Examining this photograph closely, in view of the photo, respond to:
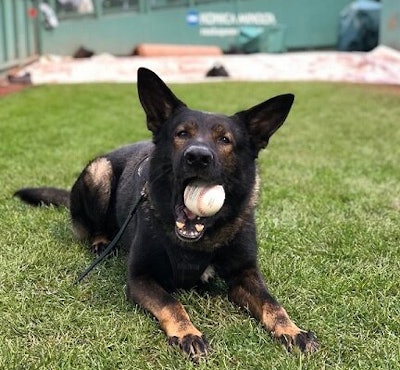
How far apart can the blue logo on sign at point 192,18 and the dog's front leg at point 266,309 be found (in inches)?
708

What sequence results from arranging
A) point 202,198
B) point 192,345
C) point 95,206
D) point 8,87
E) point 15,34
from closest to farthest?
point 192,345 < point 202,198 < point 95,206 < point 8,87 < point 15,34

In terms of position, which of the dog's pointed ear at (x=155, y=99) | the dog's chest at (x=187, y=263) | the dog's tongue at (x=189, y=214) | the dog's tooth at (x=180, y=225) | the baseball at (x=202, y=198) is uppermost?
the dog's pointed ear at (x=155, y=99)

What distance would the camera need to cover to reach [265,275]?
342cm

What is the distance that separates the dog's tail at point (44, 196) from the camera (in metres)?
4.58

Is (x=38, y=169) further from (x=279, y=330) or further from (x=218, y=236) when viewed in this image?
(x=279, y=330)

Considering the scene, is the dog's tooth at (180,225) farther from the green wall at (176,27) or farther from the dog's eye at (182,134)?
the green wall at (176,27)

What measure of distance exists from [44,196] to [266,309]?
2.39 metres

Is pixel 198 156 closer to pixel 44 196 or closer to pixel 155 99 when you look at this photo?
pixel 155 99

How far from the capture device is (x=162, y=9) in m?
19.8

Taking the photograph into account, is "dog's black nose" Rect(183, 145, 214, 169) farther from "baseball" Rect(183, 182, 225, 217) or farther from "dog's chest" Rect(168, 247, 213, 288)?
"dog's chest" Rect(168, 247, 213, 288)

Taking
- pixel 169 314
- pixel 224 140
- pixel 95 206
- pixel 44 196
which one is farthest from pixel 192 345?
pixel 44 196

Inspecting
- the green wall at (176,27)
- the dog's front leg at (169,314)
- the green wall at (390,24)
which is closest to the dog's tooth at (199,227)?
the dog's front leg at (169,314)

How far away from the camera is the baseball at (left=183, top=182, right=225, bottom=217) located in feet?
9.05

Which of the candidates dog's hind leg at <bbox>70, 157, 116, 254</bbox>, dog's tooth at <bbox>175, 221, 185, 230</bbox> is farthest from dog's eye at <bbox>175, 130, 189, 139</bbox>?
dog's hind leg at <bbox>70, 157, 116, 254</bbox>
